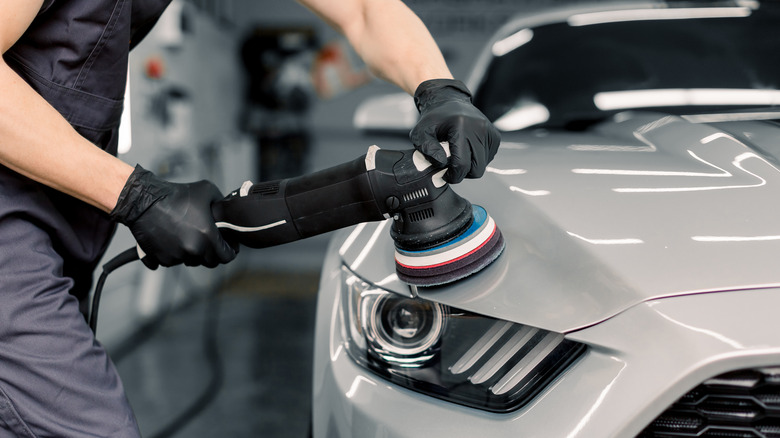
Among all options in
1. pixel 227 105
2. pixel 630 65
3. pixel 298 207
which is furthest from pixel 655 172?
pixel 227 105

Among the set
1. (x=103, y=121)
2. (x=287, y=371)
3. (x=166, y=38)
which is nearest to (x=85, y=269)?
(x=103, y=121)

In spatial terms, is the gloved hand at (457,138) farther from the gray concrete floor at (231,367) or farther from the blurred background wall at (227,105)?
the blurred background wall at (227,105)

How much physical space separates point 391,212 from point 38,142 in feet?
1.49

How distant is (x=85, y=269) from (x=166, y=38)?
3.74m

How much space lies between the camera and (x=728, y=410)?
0.82 meters

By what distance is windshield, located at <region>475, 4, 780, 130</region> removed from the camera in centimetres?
184

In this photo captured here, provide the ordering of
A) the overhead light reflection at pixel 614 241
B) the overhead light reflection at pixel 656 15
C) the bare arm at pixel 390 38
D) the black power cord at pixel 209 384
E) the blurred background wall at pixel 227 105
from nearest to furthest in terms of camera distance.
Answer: the overhead light reflection at pixel 614 241
the bare arm at pixel 390 38
the overhead light reflection at pixel 656 15
the black power cord at pixel 209 384
the blurred background wall at pixel 227 105

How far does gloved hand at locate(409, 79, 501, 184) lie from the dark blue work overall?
1.55 ft

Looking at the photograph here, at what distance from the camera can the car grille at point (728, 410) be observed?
80 cm

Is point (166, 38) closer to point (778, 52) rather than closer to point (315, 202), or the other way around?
point (778, 52)

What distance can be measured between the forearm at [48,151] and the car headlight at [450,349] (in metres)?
0.39

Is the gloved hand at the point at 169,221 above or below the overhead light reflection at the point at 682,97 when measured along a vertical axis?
above

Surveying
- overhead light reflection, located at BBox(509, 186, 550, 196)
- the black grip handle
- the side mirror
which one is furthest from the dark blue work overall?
the side mirror

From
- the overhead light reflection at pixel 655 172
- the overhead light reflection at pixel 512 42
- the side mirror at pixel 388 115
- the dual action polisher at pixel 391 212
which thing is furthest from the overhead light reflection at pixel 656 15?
the dual action polisher at pixel 391 212
